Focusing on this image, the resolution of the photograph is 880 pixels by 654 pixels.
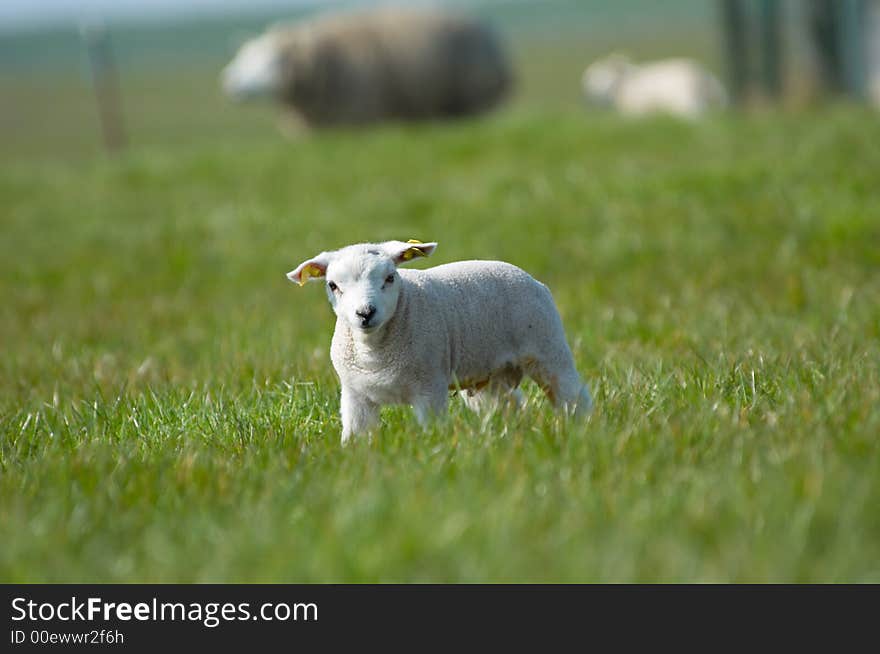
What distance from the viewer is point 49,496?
10.1 ft

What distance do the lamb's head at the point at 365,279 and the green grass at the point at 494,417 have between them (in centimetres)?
34

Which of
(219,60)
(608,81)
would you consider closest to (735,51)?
(608,81)

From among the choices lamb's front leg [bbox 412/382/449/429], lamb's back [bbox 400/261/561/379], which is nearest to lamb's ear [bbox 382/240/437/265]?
lamb's back [bbox 400/261/561/379]

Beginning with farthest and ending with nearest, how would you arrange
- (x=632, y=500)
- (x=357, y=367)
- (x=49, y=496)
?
(x=357, y=367) → (x=49, y=496) → (x=632, y=500)

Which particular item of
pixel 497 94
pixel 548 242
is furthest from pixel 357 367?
pixel 497 94

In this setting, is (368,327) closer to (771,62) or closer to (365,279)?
(365,279)

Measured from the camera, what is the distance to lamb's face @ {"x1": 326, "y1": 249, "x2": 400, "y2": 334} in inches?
130

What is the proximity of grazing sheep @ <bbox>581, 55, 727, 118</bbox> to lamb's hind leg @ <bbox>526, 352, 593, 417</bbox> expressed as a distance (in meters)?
14.5

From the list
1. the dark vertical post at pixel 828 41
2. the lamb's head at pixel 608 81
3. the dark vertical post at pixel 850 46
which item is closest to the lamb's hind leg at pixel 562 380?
the dark vertical post at pixel 828 41

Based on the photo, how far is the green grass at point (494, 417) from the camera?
2.50 metres

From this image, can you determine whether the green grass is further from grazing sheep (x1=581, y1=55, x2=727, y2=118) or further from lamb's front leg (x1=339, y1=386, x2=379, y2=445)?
grazing sheep (x1=581, y1=55, x2=727, y2=118)

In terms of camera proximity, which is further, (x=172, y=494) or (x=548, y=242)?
(x=548, y=242)
